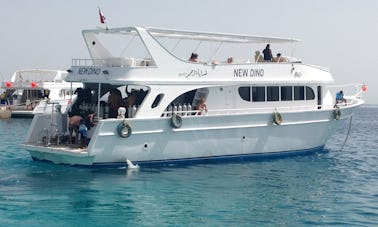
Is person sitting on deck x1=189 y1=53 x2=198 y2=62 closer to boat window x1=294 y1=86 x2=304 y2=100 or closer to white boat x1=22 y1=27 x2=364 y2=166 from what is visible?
white boat x1=22 y1=27 x2=364 y2=166

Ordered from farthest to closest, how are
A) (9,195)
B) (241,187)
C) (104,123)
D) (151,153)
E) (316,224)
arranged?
1. (151,153)
2. (104,123)
3. (241,187)
4. (9,195)
5. (316,224)

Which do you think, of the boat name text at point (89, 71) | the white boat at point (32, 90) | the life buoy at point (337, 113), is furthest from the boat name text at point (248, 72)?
the white boat at point (32, 90)

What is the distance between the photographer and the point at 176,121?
573 inches

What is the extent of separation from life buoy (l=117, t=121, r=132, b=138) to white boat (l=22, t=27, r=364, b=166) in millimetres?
28

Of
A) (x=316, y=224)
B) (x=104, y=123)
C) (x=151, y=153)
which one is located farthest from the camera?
(x=151, y=153)

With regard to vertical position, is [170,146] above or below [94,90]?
below

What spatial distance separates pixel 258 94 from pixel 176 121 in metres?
3.81

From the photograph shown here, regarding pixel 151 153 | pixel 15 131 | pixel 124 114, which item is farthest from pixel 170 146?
pixel 15 131

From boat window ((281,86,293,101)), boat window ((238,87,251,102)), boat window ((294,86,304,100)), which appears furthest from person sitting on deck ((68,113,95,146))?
boat window ((294,86,304,100))

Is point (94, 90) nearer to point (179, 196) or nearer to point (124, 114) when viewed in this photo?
point (124, 114)

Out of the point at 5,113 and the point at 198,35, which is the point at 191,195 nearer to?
the point at 198,35

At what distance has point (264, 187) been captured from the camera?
1273 centimetres

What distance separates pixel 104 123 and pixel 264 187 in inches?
184

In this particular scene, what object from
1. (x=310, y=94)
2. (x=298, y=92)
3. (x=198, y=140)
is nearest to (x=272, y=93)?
(x=298, y=92)
